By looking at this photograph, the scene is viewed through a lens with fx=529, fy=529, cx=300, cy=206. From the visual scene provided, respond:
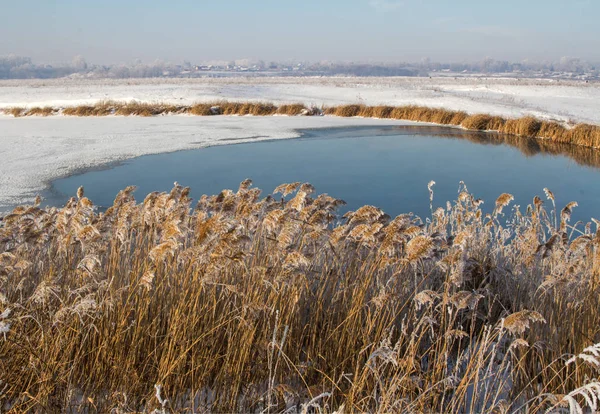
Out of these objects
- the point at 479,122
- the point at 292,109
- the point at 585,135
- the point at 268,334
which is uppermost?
the point at 292,109

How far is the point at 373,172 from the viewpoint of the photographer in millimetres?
10859

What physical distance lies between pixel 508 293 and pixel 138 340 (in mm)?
2400

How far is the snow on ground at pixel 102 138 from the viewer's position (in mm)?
9609

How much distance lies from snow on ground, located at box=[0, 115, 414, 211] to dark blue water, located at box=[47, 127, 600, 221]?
46 cm

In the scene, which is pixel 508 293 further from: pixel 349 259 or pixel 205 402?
pixel 205 402

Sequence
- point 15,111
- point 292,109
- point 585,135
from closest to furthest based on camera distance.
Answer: point 585,135
point 292,109
point 15,111

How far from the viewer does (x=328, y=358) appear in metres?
2.94

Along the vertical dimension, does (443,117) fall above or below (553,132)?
above

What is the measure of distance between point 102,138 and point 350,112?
10060mm

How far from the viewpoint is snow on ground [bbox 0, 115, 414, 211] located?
9609 mm

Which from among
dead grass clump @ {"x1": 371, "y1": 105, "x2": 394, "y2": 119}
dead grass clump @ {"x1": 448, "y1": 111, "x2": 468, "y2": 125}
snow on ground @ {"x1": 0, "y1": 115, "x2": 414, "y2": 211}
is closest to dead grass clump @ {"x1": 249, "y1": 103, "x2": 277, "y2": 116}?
snow on ground @ {"x1": 0, "y1": 115, "x2": 414, "y2": 211}

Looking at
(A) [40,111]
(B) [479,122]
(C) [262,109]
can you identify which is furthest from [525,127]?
(A) [40,111]

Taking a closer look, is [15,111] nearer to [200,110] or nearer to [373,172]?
[200,110]

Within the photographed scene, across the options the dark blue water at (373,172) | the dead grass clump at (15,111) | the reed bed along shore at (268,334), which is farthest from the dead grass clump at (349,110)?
the reed bed along shore at (268,334)
